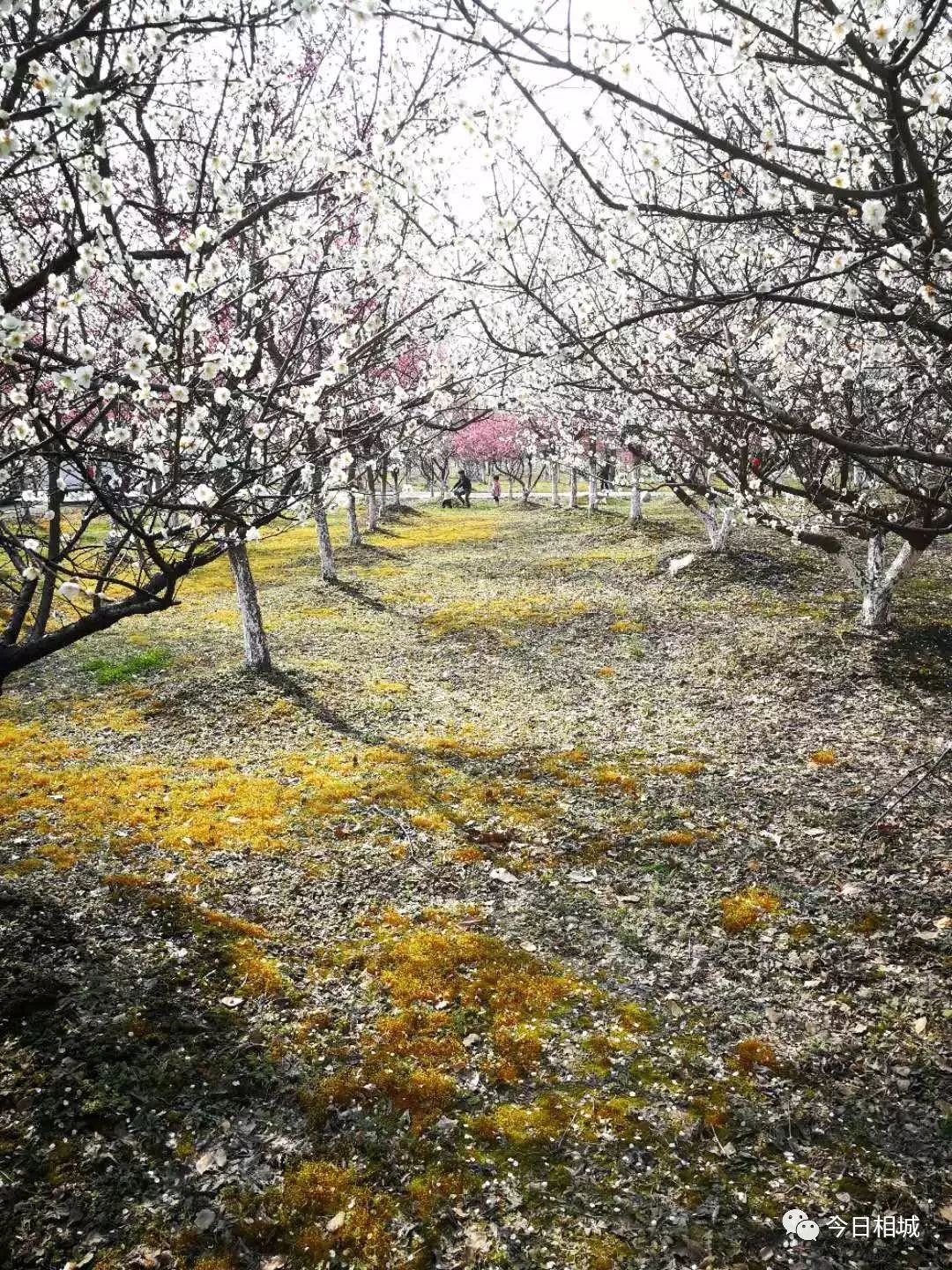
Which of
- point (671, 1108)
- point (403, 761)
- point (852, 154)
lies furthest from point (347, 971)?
point (852, 154)

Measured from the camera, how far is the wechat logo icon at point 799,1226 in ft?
13.9

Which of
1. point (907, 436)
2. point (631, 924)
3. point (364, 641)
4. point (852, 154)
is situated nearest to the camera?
point (852, 154)

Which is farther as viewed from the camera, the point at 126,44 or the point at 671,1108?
the point at 126,44

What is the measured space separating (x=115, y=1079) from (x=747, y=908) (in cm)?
556

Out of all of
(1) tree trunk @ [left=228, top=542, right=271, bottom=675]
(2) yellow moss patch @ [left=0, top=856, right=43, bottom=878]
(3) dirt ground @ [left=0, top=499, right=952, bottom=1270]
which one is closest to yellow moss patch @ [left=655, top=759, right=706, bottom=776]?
(3) dirt ground @ [left=0, top=499, right=952, bottom=1270]

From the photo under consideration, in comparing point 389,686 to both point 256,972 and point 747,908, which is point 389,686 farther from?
point 747,908

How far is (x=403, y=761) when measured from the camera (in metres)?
10.8

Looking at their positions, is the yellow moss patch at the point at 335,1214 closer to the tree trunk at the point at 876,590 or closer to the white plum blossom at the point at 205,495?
the white plum blossom at the point at 205,495

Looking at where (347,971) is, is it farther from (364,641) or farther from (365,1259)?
(364,641)

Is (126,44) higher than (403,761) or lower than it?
higher

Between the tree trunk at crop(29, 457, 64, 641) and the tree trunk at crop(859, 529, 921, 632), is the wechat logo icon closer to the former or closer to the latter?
the tree trunk at crop(29, 457, 64, 641)

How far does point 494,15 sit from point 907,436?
8.24 meters

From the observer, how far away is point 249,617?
14102mm

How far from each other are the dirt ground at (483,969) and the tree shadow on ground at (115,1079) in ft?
0.07
